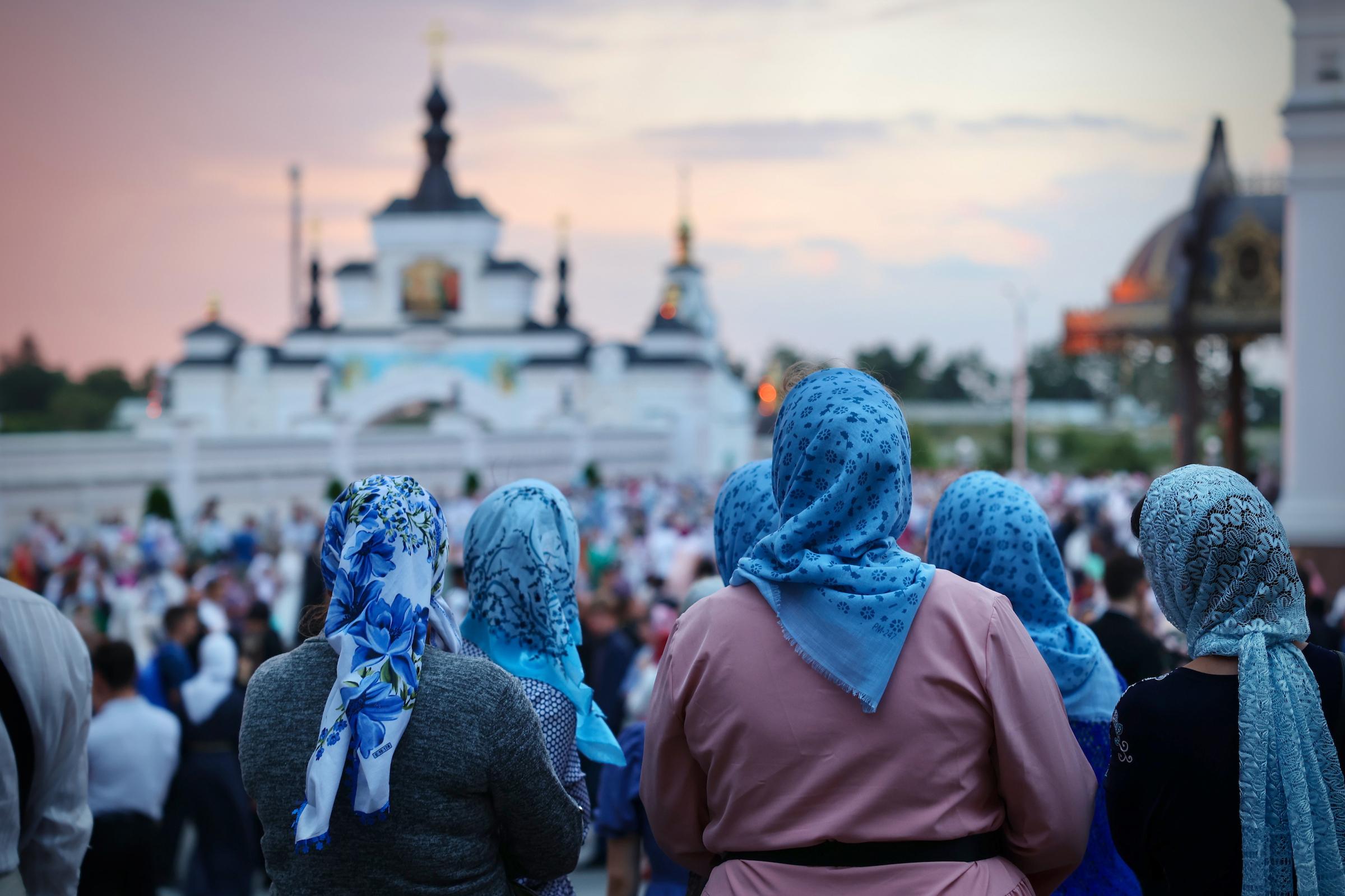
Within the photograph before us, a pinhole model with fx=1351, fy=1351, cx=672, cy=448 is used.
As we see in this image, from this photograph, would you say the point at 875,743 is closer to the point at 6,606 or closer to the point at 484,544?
the point at 484,544

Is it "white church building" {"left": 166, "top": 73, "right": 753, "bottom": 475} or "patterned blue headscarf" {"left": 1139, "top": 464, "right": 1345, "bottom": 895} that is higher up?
"white church building" {"left": 166, "top": 73, "right": 753, "bottom": 475}

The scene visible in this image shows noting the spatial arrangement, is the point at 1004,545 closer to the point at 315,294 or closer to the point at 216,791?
the point at 216,791

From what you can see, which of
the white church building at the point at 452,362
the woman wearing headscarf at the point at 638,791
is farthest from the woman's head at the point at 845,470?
the white church building at the point at 452,362

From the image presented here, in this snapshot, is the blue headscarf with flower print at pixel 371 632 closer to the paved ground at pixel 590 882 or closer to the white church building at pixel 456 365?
the paved ground at pixel 590 882

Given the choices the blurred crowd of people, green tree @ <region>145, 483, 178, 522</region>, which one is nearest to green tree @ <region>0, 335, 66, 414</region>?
green tree @ <region>145, 483, 178, 522</region>

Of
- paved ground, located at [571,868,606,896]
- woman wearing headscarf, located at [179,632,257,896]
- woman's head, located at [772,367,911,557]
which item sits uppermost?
woman's head, located at [772,367,911,557]

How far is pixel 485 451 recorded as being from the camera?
37.5m

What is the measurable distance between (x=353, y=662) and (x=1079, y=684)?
1565 millimetres

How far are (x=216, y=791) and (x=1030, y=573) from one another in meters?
4.70

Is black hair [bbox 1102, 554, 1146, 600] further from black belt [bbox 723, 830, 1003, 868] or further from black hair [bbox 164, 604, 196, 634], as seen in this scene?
black hair [bbox 164, 604, 196, 634]

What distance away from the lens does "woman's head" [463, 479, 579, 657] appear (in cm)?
294

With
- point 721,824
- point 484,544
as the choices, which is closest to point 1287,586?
point 721,824

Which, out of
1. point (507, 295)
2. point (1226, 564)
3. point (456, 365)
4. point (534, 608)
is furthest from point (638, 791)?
point (507, 295)

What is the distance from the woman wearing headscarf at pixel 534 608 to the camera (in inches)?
114
